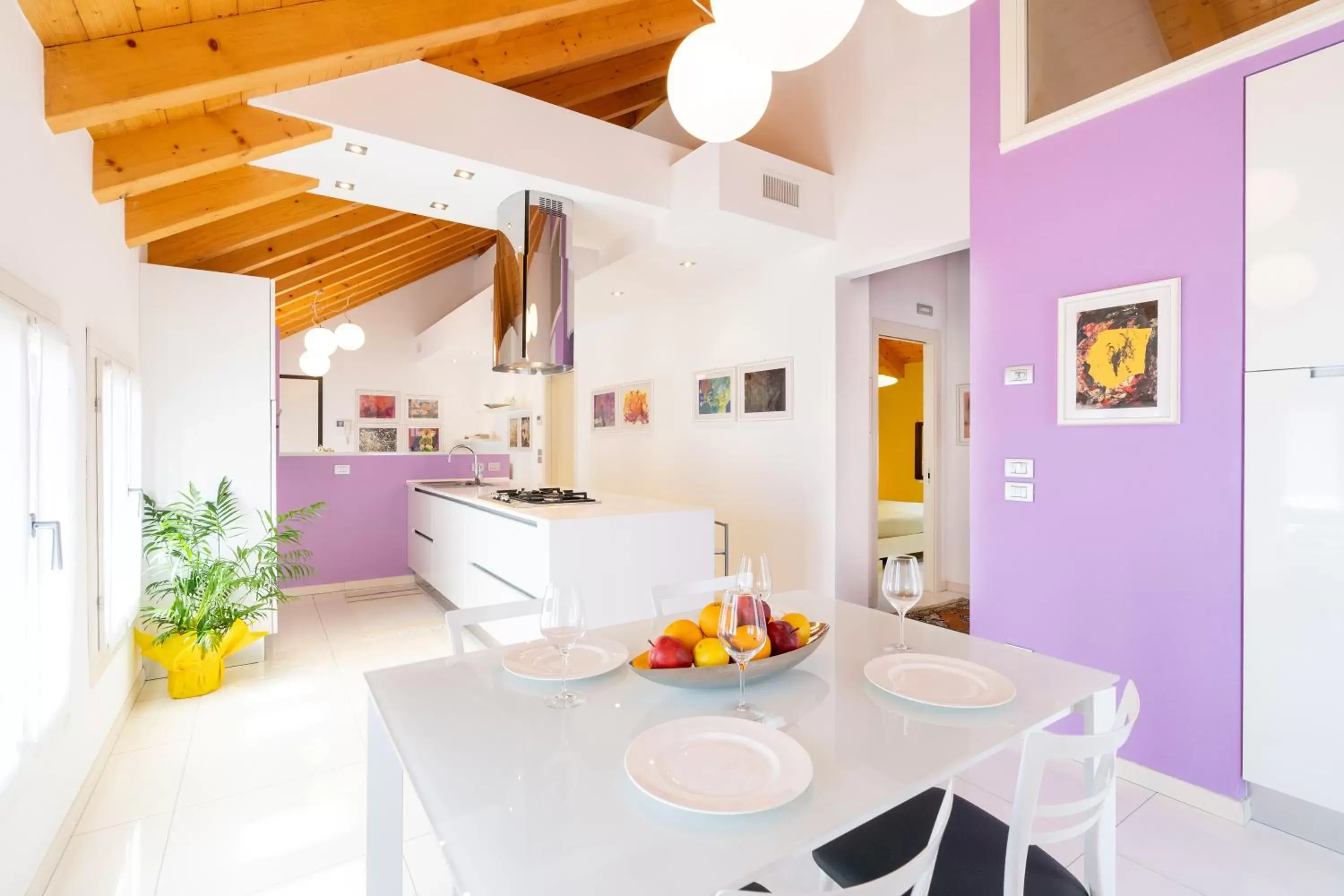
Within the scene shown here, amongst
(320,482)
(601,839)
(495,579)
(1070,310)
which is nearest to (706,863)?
(601,839)

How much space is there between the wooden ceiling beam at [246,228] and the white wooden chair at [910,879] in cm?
412

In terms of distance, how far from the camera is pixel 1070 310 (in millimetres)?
2639

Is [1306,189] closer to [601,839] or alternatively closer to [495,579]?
[601,839]

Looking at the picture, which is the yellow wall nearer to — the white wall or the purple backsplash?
the purple backsplash

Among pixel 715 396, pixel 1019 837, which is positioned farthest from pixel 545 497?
pixel 1019 837

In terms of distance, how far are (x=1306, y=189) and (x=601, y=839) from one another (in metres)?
2.76

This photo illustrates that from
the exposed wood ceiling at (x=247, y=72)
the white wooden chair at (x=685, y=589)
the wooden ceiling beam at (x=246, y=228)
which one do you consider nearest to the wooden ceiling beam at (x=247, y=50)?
the exposed wood ceiling at (x=247, y=72)

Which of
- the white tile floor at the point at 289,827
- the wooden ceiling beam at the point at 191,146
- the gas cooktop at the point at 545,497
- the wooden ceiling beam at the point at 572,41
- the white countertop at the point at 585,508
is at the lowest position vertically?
the white tile floor at the point at 289,827

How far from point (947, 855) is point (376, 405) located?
31.8 feet

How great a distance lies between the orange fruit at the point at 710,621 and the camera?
4.41ft

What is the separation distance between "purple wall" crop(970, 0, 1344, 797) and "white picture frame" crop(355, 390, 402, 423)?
28.3 ft

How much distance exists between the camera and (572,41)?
337 centimetres

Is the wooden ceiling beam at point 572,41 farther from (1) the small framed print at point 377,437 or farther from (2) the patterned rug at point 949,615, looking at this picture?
(1) the small framed print at point 377,437

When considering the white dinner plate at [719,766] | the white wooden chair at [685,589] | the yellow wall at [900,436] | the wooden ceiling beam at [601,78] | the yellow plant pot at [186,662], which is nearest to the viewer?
the white dinner plate at [719,766]
